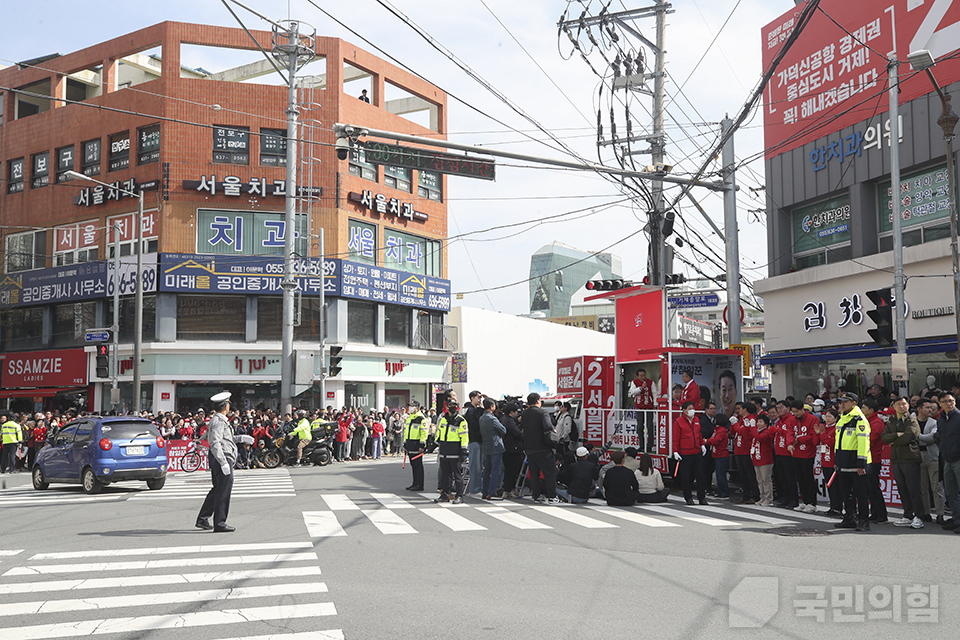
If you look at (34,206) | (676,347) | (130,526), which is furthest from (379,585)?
(34,206)

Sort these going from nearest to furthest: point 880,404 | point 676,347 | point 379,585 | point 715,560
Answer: point 379,585
point 715,560
point 880,404
point 676,347

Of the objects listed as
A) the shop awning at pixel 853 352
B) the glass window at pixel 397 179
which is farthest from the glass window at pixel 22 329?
the shop awning at pixel 853 352

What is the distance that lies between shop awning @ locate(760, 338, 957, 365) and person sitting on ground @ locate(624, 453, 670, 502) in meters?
8.57

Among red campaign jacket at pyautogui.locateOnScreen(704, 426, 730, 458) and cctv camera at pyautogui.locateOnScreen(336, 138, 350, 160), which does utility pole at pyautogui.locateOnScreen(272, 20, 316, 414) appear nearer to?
cctv camera at pyautogui.locateOnScreen(336, 138, 350, 160)

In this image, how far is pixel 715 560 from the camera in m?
8.91

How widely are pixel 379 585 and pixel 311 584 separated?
648 millimetres

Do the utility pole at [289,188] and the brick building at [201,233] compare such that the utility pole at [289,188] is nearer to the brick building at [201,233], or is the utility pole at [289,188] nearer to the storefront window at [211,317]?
the brick building at [201,233]

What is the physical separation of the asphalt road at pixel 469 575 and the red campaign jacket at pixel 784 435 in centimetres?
102

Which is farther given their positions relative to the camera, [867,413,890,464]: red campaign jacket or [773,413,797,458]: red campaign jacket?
[773,413,797,458]: red campaign jacket

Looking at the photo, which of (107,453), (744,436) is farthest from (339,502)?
(744,436)

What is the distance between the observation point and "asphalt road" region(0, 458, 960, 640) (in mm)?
6277

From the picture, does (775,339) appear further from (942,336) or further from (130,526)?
(130,526)

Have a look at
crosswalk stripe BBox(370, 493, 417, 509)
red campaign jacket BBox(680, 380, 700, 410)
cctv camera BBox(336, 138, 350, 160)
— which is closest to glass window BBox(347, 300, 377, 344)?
crosswalk stripe BBox(370, 493, 417, 509)

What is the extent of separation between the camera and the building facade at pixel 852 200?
65.1 feet
